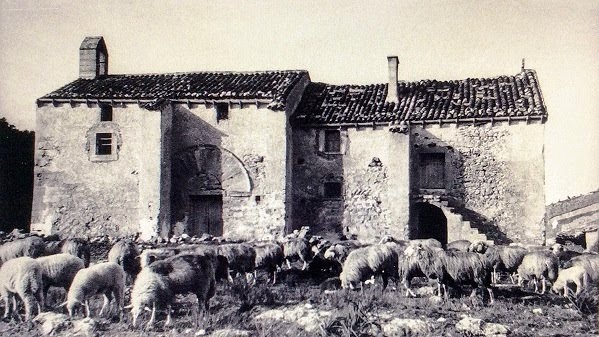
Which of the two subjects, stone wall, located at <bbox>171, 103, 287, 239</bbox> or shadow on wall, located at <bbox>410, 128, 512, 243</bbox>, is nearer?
shadow on wall, located at <bbox>410, 128, 512, 243</bbox>

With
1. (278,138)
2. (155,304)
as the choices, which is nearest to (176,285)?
(155,304)

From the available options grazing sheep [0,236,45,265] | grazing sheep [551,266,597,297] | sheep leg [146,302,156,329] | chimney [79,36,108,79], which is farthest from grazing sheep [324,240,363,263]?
chimney [79,36,108,79]

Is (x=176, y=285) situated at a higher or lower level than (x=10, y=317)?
higher

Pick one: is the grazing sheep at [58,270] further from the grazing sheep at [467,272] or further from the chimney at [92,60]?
the chimney at [92,60]

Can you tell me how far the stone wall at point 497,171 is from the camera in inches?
739

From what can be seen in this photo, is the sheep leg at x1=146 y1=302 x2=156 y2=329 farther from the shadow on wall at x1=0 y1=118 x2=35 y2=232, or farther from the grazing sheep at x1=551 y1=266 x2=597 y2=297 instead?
the shadow on wall at x1=0 y1=118 x2=35 y2=232

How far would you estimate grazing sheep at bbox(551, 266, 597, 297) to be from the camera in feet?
34.4

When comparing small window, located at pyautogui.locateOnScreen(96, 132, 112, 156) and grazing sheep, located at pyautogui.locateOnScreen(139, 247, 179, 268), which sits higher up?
small window, located at pyautogui.locateOnScreen(96, 132, 112, 156)

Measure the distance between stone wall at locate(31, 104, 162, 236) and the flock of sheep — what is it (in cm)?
576

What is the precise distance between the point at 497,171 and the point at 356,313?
12095 millimetres

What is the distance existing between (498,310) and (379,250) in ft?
8.47

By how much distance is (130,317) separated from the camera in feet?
30.2

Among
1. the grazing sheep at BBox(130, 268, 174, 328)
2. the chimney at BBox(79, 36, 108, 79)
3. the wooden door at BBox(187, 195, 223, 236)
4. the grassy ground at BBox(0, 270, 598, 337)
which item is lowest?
the grassy ground at BBox(0, 270, 598, 337)

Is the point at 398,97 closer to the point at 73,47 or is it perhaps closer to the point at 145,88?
the point at 145,88
